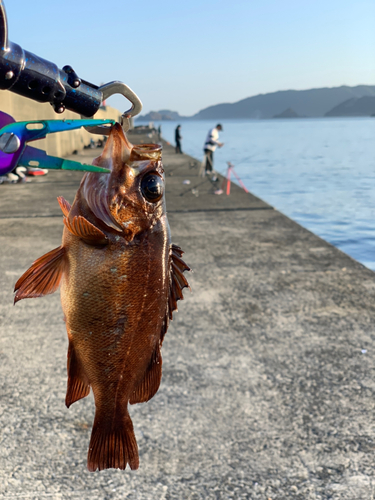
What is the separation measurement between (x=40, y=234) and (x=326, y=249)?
6.02 m

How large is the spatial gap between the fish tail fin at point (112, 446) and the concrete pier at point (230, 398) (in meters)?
2.12

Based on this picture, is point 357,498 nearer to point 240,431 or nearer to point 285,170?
point 240,431

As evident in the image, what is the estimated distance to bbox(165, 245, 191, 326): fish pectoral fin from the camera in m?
1.49

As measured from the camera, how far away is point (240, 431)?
4.11 metres

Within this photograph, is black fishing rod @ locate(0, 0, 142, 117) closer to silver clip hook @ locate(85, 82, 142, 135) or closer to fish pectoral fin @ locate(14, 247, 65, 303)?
silver clip hook @ locate(85, 82, 142, 135)

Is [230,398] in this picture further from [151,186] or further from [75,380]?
[151,186]

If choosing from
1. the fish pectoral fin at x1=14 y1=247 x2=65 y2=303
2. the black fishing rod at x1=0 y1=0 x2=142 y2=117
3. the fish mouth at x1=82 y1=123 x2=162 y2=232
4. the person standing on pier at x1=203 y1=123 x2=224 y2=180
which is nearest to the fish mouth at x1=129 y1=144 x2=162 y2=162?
the fish mouth at x1=82 y1=123 x2=162 y2=232

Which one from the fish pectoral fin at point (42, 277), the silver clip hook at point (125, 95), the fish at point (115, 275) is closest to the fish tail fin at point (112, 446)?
the fish at point (115, 275)

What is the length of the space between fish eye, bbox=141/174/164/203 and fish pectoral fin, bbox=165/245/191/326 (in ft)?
0.62

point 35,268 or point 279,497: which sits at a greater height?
point 35,268

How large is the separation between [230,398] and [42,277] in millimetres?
3568

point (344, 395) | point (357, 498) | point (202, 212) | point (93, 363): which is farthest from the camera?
point (202, 212)

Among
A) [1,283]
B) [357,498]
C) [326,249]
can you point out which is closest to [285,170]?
[326,249]

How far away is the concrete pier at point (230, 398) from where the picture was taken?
3.59 m
